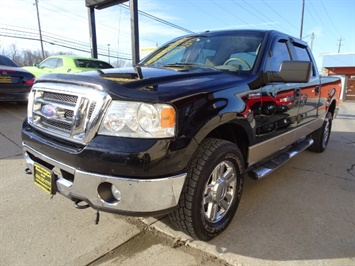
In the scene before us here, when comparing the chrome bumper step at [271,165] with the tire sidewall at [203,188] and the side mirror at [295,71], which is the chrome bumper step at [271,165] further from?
the side mirror at [295,71]

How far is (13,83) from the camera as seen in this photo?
7.02 meters

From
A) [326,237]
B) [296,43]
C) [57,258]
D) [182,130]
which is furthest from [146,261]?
[296,43]

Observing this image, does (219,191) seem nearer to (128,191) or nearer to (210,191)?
(210,191)

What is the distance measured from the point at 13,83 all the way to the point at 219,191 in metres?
6.66

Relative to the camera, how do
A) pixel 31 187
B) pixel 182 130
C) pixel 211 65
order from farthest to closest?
1. pixel 31 187
2. pixel 211 65
3. pixel 182 130

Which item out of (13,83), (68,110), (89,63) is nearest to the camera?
(68,110)

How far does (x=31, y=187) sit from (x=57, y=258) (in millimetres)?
1442

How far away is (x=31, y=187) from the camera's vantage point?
3.29 meters

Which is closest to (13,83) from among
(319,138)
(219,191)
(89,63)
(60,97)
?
(89,63)

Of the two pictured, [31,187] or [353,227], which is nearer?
[353,227]

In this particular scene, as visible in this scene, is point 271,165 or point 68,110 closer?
point 68,110

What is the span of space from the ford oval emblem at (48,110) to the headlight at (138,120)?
1.88 feet

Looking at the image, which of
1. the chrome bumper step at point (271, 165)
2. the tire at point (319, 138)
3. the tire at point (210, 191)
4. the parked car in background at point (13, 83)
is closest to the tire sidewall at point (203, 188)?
the tire at point (210, 191)

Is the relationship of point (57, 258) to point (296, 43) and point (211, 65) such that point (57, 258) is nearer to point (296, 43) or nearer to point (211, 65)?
point (211, 65)
